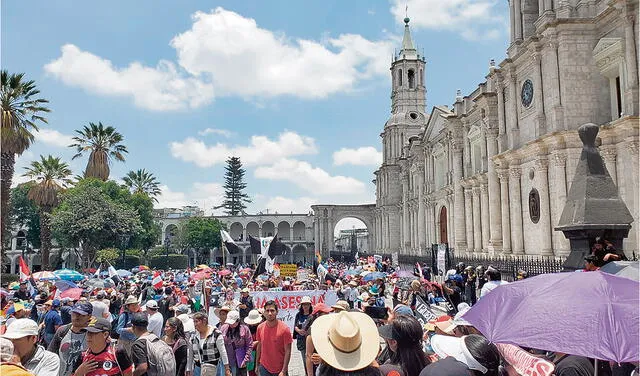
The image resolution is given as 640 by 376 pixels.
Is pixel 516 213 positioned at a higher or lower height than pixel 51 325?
higher

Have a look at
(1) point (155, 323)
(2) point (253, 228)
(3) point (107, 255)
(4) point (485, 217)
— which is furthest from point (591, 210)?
(2) point (253, 228)

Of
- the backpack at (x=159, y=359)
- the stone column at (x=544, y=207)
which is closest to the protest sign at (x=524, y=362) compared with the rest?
the backpack at (x=159, y=359)

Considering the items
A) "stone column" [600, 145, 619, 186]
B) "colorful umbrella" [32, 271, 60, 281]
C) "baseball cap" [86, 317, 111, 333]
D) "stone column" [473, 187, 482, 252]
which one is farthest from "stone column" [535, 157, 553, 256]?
"colorful umbrella" [32, 271, 60, 281]

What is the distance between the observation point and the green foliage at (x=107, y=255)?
4484 cm

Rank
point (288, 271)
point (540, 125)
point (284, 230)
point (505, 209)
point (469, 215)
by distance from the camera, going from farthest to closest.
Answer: point (284, 230), point (469, 215), point (505, 209), point (540, 125), point (288, 271)

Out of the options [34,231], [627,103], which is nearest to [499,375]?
[627,103]

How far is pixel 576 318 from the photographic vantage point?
3426 millimetres

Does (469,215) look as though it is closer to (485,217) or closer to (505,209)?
(485,217)

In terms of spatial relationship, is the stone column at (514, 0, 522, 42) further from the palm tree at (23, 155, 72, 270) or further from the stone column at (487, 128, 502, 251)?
the palm tree at (23, 155, 72, 270)

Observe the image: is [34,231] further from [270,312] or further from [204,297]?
[270,312]

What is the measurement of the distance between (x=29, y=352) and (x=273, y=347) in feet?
9.77

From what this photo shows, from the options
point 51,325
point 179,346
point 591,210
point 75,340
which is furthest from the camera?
point 51,325

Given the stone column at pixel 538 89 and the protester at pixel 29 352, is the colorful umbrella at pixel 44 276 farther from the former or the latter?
the stone column at pixel 538 89

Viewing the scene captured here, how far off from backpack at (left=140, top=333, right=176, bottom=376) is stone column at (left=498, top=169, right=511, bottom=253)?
2112cm
